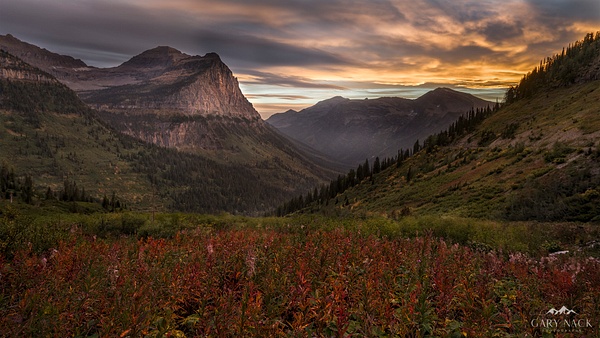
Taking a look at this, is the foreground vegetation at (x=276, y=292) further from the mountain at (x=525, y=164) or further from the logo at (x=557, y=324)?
the mountain at (x=525, y=164)

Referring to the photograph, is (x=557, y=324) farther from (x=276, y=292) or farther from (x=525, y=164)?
(x=525, y=164)

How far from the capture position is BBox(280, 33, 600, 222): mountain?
27500 mm

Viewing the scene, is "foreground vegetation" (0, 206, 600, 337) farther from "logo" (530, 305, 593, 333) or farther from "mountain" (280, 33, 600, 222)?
"mountain" (280, 33, 600, 222)

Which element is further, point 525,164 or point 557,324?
point 525,164

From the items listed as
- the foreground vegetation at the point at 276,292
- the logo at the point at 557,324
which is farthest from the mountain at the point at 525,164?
the logo at the point at 557,324

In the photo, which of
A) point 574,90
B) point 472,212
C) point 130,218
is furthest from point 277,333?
point 574,90

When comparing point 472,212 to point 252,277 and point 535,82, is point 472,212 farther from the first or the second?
point 535,82

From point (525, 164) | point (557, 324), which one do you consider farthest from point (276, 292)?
point (525, 164)

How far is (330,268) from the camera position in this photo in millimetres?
7465

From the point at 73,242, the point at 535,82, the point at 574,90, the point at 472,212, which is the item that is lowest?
the point at 472,212

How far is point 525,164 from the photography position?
4322 centimetres

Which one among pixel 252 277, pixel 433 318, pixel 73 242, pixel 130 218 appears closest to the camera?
pixel 433 318

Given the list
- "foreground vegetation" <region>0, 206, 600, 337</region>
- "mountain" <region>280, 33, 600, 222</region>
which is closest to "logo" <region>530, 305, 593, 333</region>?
"foreground vegetation" <region>0, 206, 600, 337</region>

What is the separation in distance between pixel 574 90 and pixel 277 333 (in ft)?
373
